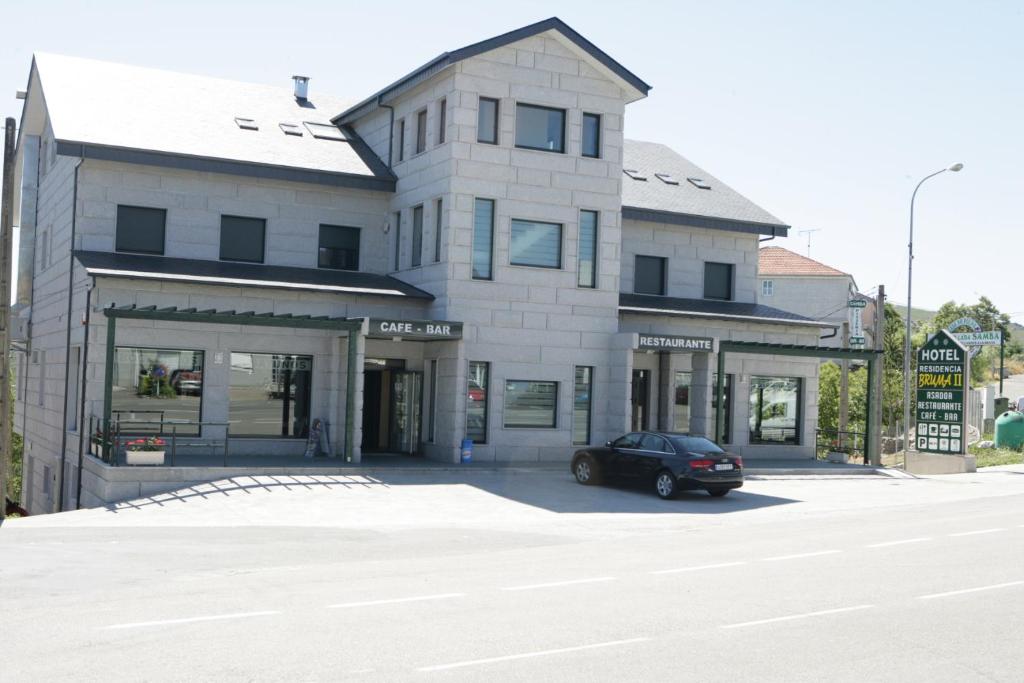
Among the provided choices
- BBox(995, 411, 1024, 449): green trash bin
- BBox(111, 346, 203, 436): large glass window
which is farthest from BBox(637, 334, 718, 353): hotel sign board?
BBox(995, 411, 1024, 449): green trash bin

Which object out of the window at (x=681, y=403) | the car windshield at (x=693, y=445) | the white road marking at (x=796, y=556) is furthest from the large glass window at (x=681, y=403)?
the white road marking at (x=796, y=556)

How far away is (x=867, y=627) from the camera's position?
33.8 feet

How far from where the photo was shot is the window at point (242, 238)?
28484 millimetres

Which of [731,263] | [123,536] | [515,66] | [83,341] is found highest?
[515,66]

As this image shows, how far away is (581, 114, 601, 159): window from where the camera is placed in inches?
1126

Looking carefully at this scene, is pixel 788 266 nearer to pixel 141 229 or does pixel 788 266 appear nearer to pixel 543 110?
pixel 543 110

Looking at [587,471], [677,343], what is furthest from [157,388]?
[677,343]

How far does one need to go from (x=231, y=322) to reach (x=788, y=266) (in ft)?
164

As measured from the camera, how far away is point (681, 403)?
3194 cm

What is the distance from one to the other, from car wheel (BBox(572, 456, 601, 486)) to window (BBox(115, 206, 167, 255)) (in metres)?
12.1

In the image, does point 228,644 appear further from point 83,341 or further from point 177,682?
point 83,341

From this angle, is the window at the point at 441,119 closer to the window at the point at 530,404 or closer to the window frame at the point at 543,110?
the window frame at the point at 543,110

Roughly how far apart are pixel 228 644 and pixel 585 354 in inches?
791

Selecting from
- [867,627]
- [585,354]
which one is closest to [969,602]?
[867,627]
